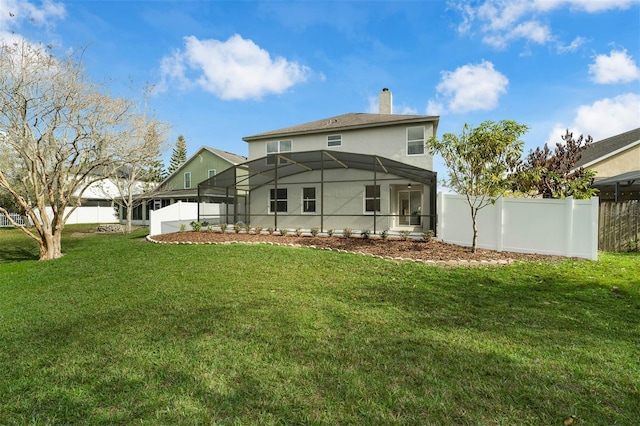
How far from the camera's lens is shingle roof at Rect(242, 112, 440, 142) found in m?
14.9

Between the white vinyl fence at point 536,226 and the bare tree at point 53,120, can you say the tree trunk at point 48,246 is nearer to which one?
the bare tree at point 53,120

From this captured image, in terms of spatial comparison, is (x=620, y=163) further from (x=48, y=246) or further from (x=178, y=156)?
(x=178, y=156)

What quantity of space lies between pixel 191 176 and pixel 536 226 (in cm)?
2588

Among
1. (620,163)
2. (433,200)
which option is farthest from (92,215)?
(620,163)

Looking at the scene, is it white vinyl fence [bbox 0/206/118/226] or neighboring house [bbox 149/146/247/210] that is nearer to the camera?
Result: neighboring house [bbox 149/146/247/210]

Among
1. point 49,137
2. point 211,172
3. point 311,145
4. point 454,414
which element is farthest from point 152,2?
point 211,172

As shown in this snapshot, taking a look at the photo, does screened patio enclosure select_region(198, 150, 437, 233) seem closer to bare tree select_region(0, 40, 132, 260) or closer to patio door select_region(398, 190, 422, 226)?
patio door select_region(398, 190, 422, 226)

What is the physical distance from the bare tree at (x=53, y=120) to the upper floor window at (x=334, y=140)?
9309 millimetres

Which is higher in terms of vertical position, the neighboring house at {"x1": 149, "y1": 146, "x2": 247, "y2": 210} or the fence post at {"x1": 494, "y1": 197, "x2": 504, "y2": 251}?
the neighboring house at {"x1": 149, "y1": 146, "x2": 247, "y2": 210}

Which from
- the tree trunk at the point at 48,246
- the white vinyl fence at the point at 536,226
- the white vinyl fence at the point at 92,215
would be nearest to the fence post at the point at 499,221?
the white vinyl fence at the point at 536,226

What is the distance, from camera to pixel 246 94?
16.3 meters

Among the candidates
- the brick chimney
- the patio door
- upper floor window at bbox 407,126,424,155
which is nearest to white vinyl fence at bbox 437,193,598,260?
upper floor window at bbox 407,126,424,155

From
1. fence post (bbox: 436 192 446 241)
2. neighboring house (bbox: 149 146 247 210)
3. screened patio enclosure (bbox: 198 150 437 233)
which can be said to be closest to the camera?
fence post (bbox: 436 192 446 241)

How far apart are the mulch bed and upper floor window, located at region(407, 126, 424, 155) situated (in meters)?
5.75
